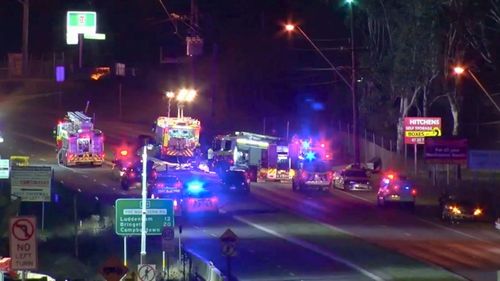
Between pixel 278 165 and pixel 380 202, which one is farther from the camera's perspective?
pixel 278 165

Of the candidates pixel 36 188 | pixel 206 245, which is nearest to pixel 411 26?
pixel 206 245

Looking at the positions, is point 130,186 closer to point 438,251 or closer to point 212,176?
point 212,176

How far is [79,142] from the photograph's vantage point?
211 feet

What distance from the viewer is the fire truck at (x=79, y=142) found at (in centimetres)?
6366

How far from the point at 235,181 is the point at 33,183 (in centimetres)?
2306

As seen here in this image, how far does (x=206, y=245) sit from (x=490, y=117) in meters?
51.0

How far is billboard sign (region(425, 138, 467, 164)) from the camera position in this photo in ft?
193

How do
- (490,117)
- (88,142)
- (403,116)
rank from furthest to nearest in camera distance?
(490,117)
(403,116)
(88,142)

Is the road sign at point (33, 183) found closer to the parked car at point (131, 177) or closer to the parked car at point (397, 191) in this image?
the parked car at point (131, 177)

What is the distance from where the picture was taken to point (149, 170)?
4972 cm

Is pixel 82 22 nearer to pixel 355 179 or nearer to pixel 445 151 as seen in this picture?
pixel 355 179

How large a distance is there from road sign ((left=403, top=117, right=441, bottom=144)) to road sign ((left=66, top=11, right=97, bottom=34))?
24.1m

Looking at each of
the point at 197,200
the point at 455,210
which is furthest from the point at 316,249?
the point at 455,210

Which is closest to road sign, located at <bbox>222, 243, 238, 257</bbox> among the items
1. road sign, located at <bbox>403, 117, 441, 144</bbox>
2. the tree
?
the tree
